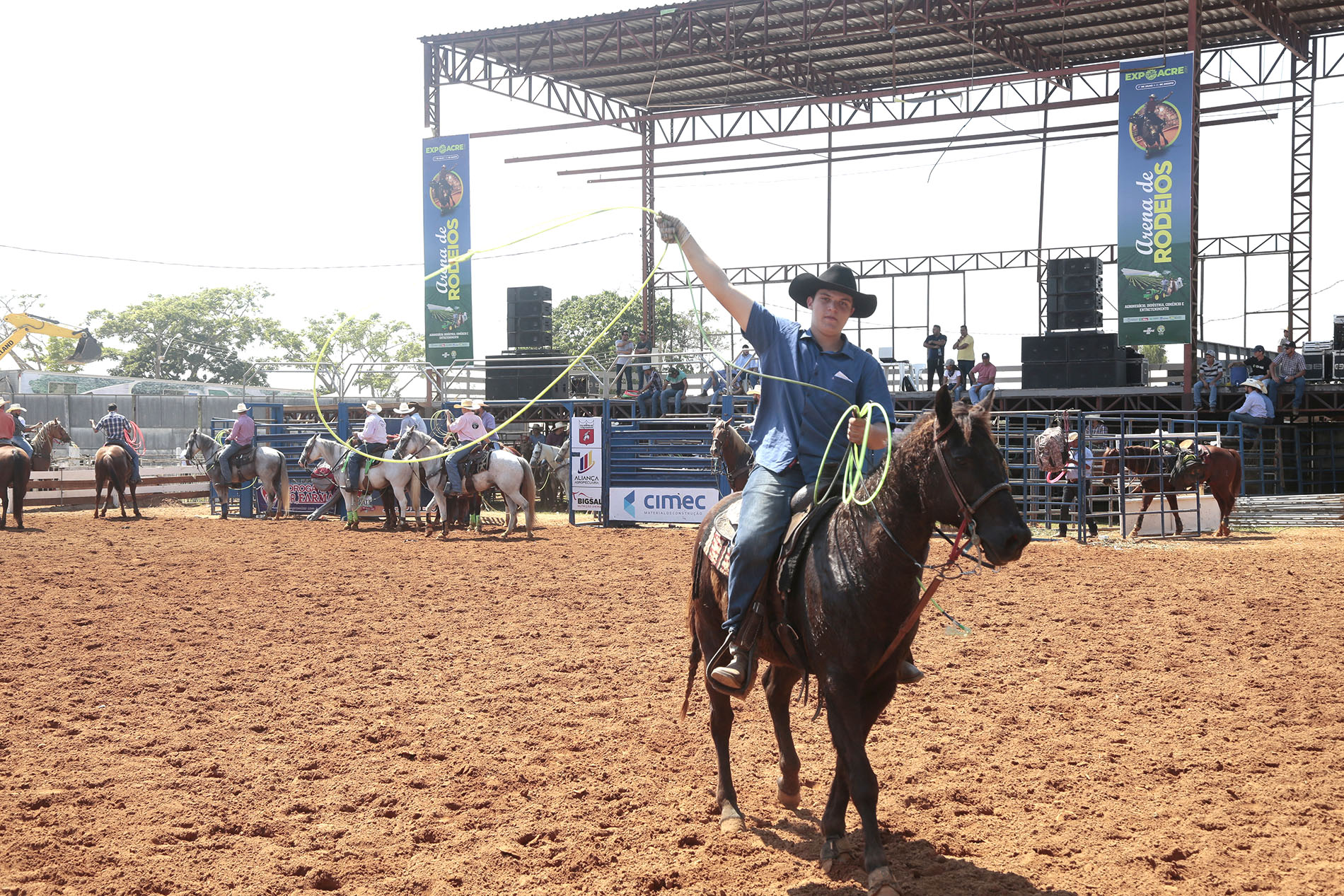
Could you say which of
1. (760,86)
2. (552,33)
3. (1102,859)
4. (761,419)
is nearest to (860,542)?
(761,419)

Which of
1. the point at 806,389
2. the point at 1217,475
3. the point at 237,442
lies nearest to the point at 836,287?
the point at 806,389

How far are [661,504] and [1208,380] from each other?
11269 millimetres

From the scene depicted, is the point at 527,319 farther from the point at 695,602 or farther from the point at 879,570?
the point at 879,570

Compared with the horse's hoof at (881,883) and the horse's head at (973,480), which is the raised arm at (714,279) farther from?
the horse's hoof at (881,883)

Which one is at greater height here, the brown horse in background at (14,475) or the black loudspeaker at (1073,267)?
the black loudspeaker at (1073,267)

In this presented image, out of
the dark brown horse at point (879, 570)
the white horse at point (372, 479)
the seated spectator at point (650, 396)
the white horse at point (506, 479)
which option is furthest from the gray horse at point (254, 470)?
the dark brown horse at point (879, 570)

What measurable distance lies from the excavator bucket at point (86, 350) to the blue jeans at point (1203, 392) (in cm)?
2663

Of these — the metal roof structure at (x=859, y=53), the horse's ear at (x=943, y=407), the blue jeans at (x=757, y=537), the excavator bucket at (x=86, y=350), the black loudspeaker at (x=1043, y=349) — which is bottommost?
the blue jeans at (x=757, y=537)

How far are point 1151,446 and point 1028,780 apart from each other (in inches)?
561

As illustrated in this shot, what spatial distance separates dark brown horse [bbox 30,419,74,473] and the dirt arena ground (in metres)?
16.0

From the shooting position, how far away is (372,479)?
18.6 m

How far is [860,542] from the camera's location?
3885 millimetres

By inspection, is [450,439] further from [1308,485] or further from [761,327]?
[1308,485]

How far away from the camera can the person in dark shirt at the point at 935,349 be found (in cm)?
2289
